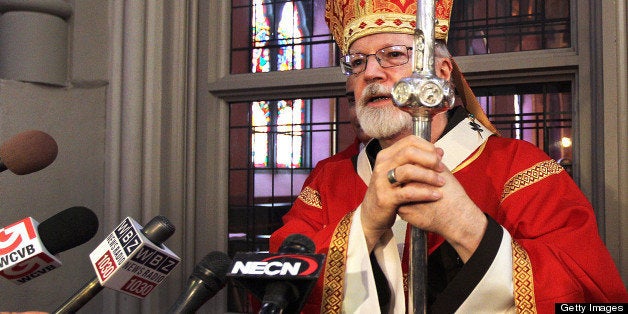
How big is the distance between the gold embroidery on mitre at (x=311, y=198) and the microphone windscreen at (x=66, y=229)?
65cm

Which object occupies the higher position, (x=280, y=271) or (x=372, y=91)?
(x=372, y=91)

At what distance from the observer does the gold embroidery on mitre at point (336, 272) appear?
4.41 ft

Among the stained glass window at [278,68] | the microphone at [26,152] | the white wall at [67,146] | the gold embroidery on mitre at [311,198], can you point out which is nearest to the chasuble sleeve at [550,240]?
the gold embroidery on mitre at [311,198]

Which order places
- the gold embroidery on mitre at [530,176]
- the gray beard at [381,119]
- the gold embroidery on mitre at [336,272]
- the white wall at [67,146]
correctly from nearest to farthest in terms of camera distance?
the gold embroidery on mitre at [336,272] → the gold embroidery on mitre at [530,176] → the gray beard at [381,119] → the white wall at [67,146]

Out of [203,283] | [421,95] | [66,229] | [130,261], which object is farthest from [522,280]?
[66,229]

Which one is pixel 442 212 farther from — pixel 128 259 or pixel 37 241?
pixel 37 241

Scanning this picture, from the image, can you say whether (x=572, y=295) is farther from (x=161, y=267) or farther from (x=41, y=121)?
(x=41, y=121)

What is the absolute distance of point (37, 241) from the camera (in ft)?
4.02

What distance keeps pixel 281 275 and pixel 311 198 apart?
991 millimetres

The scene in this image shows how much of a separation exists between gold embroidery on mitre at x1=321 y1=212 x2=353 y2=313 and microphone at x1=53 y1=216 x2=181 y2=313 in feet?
1.17

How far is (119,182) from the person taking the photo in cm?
255

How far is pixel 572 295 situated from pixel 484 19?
4.43 feet

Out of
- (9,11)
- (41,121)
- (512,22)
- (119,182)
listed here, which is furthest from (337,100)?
(9,11)
